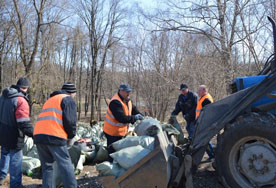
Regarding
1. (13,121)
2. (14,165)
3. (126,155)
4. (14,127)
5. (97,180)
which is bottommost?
(97,180)

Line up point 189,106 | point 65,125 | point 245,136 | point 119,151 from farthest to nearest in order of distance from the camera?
point 189,106, point 65,125, point 119,151, point 245,136

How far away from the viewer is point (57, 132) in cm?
324

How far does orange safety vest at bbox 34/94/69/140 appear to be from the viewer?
3244 millimetres

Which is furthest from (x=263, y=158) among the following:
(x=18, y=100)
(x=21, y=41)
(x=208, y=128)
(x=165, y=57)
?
(x=21, y=41)

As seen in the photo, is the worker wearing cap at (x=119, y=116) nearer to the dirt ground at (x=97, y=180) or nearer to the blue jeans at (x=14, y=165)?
the dirt ground at (x=97, y=180)

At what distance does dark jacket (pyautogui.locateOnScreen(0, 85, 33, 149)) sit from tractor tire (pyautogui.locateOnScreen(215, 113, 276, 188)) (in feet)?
10.2

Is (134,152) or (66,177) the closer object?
(134,152)

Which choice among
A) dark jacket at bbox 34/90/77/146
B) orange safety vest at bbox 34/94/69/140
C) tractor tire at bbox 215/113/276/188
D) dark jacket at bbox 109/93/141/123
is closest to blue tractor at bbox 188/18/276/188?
tractor tire at bbox 215/113/276/188

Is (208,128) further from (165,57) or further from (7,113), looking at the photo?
(165,57)

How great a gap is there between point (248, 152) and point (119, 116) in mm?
2137

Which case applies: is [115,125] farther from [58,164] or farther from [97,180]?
[58,164]

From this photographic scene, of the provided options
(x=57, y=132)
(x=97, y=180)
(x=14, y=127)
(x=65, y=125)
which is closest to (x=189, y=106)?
(x=97, y=180)

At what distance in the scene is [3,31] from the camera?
1959cm

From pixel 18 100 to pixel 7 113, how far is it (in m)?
0.28
